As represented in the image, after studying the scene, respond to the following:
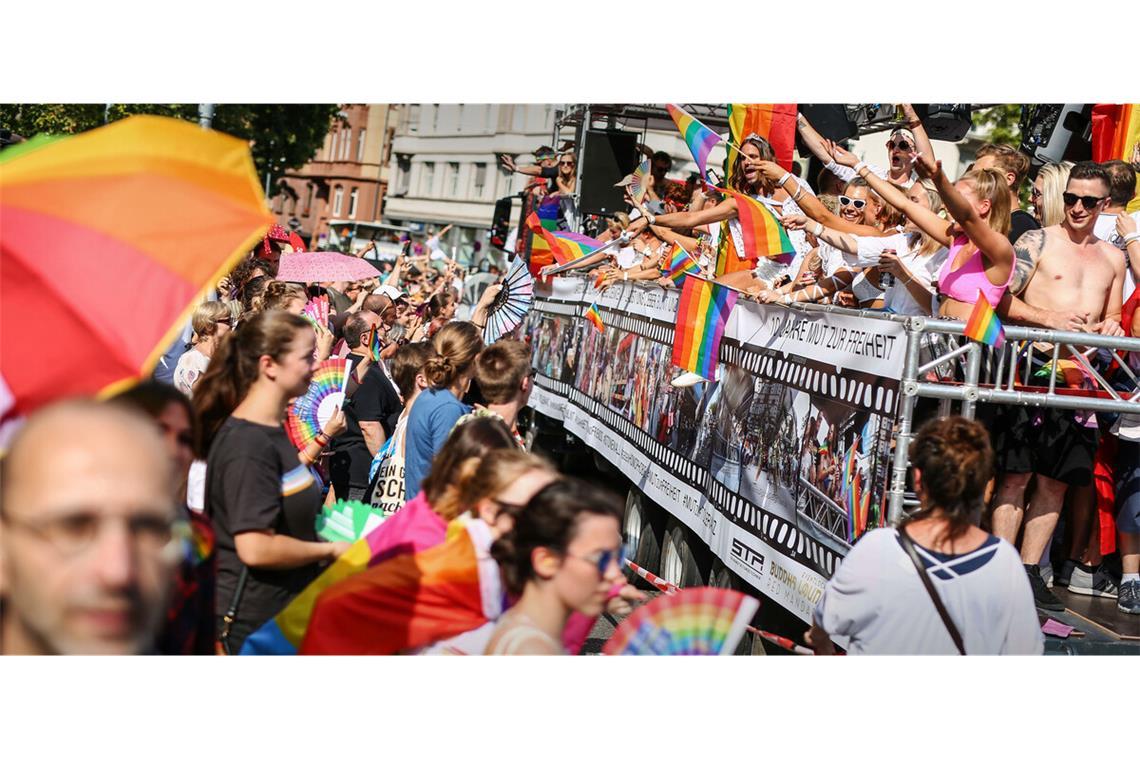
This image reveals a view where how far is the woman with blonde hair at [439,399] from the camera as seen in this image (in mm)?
5473

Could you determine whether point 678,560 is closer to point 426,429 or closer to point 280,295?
point 280,295

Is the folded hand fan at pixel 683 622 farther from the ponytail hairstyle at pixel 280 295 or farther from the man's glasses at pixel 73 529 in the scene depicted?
the ponytail hairstyle at pixel 280 295

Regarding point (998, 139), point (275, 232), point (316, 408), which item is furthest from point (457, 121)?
point (316, 408)

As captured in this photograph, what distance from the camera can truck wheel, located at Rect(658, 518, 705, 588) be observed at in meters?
8.06

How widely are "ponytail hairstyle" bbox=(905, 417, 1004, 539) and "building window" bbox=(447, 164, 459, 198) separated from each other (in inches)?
1113

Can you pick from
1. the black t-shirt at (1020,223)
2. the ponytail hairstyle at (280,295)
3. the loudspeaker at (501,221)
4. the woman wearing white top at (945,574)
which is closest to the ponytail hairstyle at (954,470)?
the woman wearing white top at (945,574)

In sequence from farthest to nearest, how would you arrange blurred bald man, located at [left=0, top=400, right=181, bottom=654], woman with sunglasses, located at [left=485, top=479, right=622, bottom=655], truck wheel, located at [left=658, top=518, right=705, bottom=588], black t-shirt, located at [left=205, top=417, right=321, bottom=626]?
truck wheel, located at [left=658, top=518, right=705, bottom=588] → black t-shirt, located at [left=205, top=417, right=321, bottom=626] → woman with sunglasses, located at [left=485, top=479, right=622, bottom=655] → blurred bald man, located at [left=0, top=400, right=181, bottom=654]

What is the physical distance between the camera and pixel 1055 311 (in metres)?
6.03

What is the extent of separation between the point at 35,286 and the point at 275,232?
9250 millimetres

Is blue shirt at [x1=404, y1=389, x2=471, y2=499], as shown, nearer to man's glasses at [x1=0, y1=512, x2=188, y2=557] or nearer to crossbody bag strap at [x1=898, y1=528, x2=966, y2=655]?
crossbody bag strap at [x1=898, y1=528, x2=966, y2=655]

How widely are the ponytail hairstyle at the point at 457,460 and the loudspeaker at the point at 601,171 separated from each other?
12.8 meters

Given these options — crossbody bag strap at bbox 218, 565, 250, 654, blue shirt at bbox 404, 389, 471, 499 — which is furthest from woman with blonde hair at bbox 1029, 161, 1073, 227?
crossbody bag strap at bbox 218, 565, 250, 654

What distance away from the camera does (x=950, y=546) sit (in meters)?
3.90

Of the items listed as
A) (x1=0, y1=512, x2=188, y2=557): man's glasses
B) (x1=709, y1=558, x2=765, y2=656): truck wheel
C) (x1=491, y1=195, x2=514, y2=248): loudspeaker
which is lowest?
(x1=709, y1=558, x2=765, y2=656): truck wheel
